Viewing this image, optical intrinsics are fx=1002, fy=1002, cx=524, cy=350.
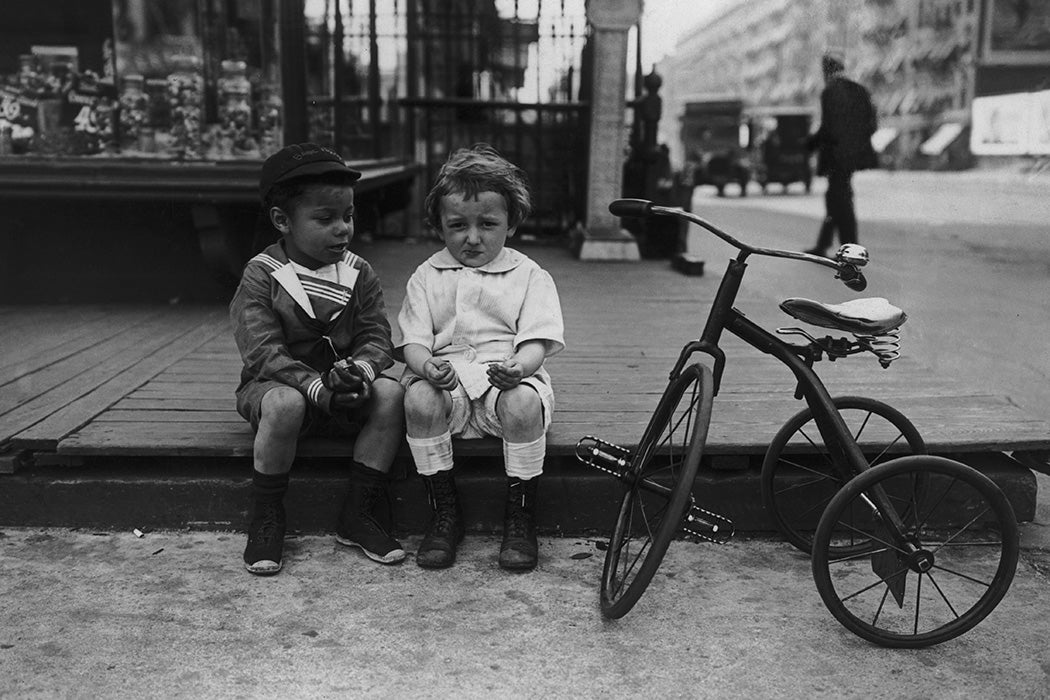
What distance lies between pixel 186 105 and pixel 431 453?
388 cm

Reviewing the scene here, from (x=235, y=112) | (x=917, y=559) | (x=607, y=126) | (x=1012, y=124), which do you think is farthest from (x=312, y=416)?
(x=1012, y=124)

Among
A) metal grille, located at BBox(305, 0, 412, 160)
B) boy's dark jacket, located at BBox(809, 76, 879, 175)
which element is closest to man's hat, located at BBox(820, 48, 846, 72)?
boy's dark jacket, located at BBox(809, 76, 879, 175)

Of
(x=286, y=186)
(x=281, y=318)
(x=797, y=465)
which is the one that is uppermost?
(x=286, y=186)

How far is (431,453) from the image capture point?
310cm

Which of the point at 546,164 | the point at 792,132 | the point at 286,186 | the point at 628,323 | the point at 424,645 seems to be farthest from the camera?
the point at 792,132

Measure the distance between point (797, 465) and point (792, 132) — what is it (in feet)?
87.9

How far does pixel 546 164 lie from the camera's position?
10289mm

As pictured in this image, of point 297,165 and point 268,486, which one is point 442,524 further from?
point 297,165

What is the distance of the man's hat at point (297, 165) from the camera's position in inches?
120

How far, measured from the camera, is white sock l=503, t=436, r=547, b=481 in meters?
3.09

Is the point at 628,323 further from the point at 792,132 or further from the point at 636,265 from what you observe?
the point at 792,132

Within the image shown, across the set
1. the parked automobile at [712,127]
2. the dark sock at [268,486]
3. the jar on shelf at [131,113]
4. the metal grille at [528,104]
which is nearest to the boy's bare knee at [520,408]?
the dark sock at [268,486]

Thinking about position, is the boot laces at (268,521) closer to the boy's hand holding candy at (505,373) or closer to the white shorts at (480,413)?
the white shorts at (480,413)

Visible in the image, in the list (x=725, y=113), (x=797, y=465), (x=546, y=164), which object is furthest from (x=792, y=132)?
(x=797, y=465)
